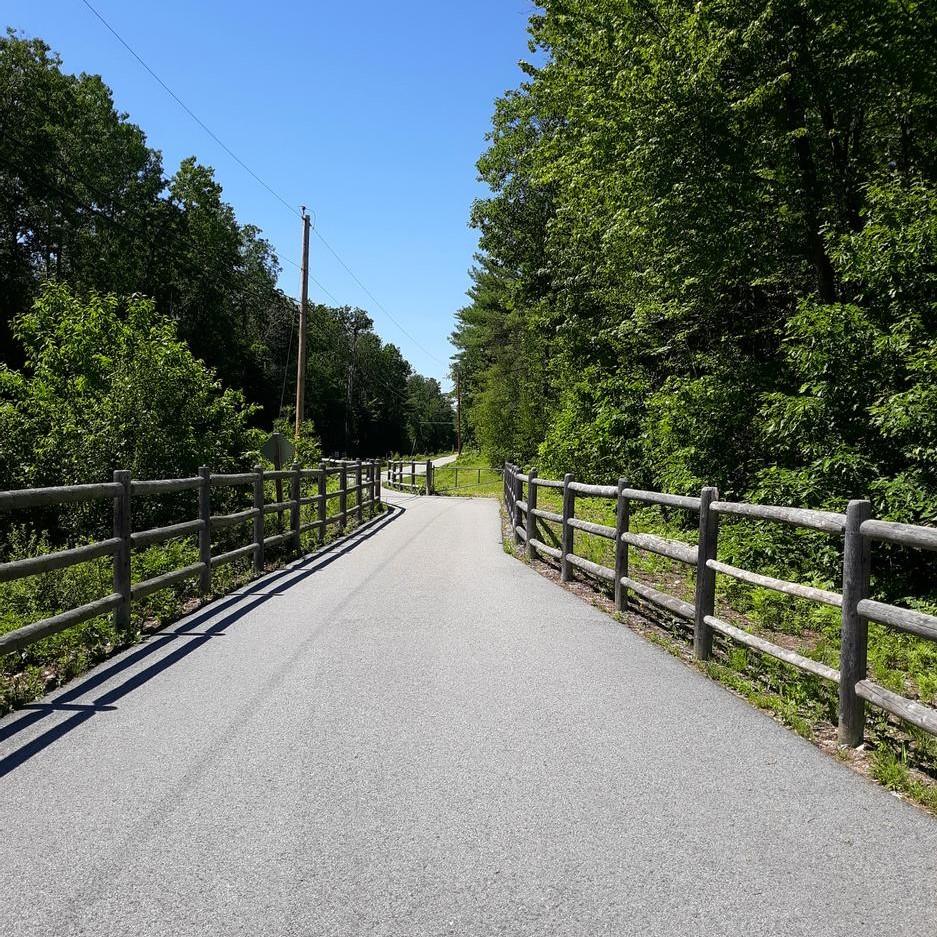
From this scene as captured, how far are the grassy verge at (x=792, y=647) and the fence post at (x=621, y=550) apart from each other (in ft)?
0.65

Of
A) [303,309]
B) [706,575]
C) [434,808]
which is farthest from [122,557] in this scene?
[303,309]

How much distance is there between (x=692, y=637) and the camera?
20.6ft

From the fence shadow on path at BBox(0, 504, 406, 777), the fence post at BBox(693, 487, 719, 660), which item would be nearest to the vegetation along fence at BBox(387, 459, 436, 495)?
the fence shadow on path at BBox(0, 504, 406, 777)

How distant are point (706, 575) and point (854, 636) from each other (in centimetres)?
169

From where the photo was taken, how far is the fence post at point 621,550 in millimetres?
7359

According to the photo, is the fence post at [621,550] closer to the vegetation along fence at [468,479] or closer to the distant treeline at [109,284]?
the distant treeline at [109,284]

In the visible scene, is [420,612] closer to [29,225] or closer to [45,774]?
[45,774]

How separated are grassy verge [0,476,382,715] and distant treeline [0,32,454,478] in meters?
6.14

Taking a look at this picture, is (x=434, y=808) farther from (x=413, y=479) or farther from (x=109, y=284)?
(x=109, y=284)

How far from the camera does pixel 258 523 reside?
988 centimetres

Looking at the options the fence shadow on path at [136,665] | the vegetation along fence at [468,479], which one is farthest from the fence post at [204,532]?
the vegetation along fence at [468,479]

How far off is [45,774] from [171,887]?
135 cm

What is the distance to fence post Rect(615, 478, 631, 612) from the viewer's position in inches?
290

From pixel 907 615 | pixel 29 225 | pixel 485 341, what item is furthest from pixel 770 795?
pixel 485 341
